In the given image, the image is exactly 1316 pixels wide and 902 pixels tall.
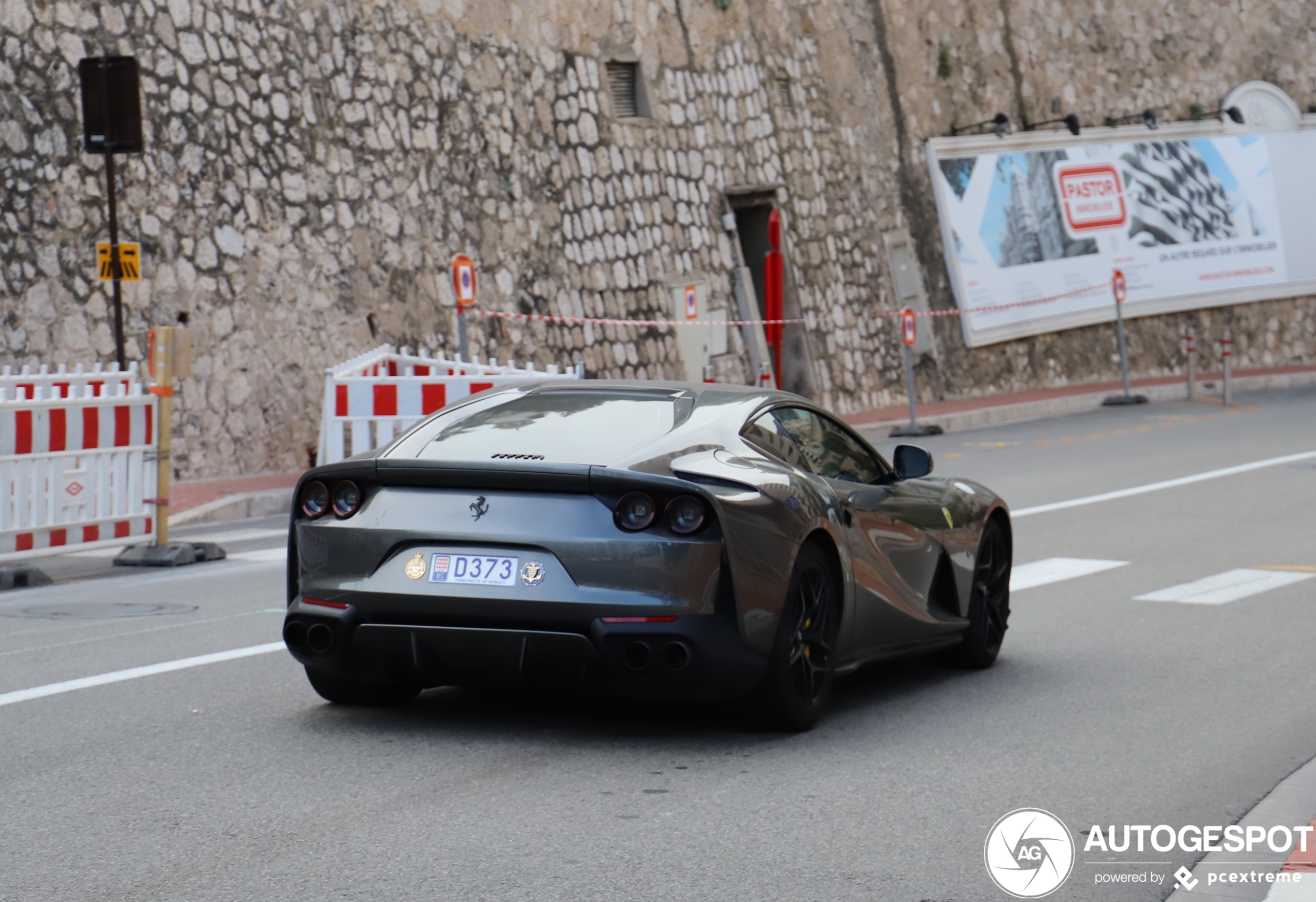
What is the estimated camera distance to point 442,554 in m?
5.51

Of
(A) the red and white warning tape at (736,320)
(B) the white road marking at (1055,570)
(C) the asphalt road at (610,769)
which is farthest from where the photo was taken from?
(A) the red and white warning tape at (736,320)

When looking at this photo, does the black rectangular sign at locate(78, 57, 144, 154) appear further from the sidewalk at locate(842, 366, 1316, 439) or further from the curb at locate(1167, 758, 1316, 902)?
the curb at locate(1167, 758, 1316, 902)

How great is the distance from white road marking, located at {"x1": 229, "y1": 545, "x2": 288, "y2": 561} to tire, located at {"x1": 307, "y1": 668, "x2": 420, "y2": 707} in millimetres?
5100

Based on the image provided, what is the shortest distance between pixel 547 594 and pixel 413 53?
55.3 ft

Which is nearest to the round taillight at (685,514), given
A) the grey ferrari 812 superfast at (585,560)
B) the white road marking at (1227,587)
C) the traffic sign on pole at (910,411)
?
the grey ferrari 812 superfast at (585,560)

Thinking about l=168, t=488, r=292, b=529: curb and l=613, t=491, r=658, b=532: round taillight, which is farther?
l=168, t=488, r=292, b=529: curb

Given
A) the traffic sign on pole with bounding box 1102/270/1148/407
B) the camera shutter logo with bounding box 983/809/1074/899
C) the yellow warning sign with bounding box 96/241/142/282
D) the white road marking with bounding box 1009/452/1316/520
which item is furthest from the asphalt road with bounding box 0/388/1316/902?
the traffic sign on pole with bounding box 1102/270/1148/407

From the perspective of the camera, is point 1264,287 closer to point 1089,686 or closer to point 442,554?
point 1089,686

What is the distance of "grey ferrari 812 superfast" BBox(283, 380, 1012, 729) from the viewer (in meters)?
5.38

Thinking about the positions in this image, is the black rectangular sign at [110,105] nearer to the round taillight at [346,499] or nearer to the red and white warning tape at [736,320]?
the red and white warning tape at [736,320]

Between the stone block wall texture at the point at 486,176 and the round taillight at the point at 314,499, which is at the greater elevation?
the stone block wall texture at the point at 486,176

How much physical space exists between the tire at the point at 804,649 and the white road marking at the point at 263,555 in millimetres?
6031

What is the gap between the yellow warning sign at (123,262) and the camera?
14961 mm

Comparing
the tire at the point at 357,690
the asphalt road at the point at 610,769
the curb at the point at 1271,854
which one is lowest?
the curb at the point at 1271,854
